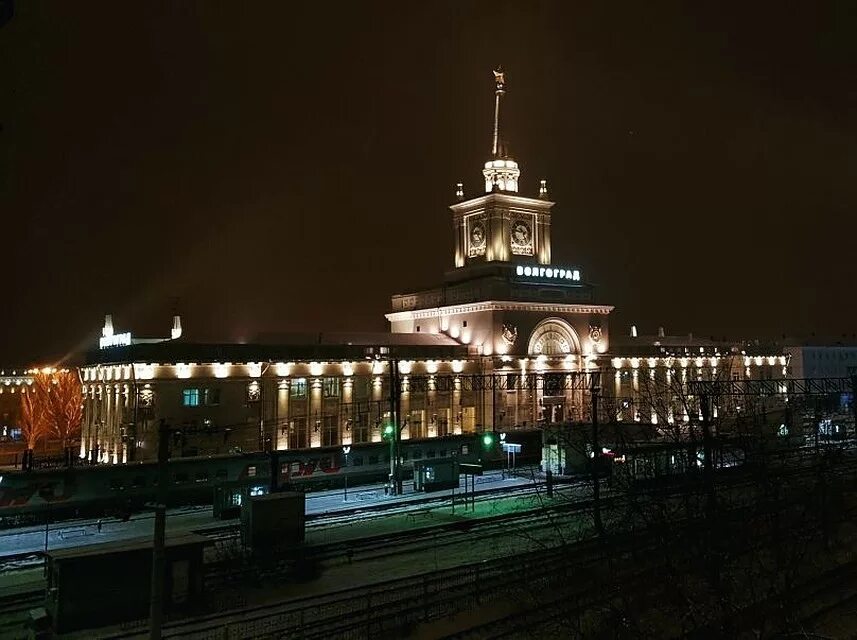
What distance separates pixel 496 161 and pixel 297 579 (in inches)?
2339

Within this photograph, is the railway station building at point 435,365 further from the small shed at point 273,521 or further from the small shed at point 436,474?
the small shed at point 273,521

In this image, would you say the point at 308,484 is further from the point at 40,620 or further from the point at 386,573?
the point at 40,620

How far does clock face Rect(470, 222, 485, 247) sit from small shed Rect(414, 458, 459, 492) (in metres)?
38.6

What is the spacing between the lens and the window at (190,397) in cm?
4758

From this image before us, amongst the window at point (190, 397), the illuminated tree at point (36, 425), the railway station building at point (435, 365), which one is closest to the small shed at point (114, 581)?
the railway station building at point (435, 365)

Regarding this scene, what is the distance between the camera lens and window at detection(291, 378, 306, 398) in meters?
53.0

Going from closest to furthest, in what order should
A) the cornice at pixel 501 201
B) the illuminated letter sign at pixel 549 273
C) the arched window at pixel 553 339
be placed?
the arched window at pixel 553 339 → the illuminated letter sign at pixel 549 273 → the cornice at pixel 501 201

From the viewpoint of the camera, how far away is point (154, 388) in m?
46.3

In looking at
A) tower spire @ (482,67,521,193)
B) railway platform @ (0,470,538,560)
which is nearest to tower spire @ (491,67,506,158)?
tower spire @ (482,67,521,193)

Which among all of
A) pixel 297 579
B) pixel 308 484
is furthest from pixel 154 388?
pixel 297 579

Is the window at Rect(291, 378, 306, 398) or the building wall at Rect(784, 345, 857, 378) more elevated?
the building wall at Rect(784, 345, 857, 378)

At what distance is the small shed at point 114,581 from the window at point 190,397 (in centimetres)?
2832

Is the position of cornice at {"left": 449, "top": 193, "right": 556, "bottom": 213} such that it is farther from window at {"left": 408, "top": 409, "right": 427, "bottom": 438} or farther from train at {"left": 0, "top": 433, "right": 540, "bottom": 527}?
train at {"left": 0, "top": 433, "right": 540, "bottom": 527}

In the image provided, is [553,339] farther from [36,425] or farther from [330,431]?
[36,425]
